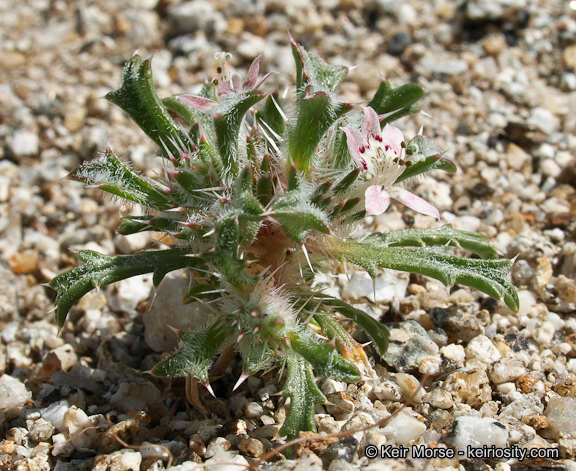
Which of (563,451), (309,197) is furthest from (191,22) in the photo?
(563,451)

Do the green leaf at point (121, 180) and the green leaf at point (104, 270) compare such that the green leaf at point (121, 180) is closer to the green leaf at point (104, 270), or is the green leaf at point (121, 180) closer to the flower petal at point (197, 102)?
the green leaf at point (104, 270)

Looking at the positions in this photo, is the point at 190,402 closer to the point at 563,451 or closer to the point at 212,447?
the point at 212,447

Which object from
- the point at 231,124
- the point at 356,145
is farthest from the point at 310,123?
the point at 231,124

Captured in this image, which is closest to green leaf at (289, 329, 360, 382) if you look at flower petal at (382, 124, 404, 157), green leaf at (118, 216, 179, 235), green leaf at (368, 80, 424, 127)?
green leaf at (118, 216, 179, 235)

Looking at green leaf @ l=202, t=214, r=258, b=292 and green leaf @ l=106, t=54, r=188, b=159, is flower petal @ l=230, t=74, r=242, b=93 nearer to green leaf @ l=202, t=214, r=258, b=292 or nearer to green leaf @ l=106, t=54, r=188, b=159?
green leaf @ l=106, t=54, r=188, b=159

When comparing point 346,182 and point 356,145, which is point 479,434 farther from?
point 356,145
